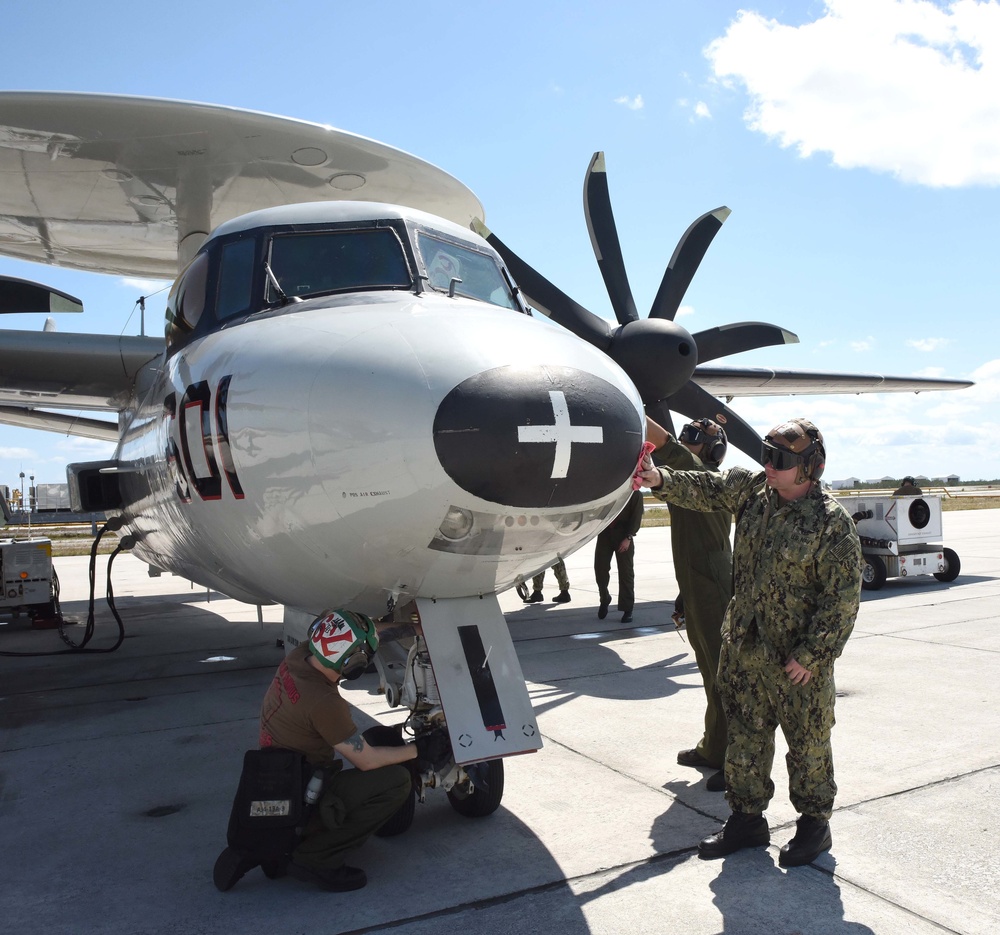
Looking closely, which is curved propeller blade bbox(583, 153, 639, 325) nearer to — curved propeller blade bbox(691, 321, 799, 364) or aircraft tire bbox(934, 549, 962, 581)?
curved propeller blade bbox(691, 321, 799, 364)

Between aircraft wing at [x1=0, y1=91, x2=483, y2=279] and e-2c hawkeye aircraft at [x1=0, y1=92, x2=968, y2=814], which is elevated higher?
aircraft wing at [x1=0, y1=91, x2=483, y2=279]

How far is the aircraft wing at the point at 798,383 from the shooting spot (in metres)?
15.0

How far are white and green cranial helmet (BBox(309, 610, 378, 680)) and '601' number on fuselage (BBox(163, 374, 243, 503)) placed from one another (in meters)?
0.73

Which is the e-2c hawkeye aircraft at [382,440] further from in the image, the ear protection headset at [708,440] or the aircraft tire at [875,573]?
the aircraft tire at [875,573]

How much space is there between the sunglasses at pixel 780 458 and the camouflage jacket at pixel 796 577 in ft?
0.69

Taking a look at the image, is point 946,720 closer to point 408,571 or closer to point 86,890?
point 408,571

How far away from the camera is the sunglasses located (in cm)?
376

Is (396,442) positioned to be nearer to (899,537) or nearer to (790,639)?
(790,639)

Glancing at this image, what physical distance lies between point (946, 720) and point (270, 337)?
5.12m

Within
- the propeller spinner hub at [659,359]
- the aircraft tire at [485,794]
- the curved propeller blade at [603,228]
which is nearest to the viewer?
the aircraft tire at [485,794]

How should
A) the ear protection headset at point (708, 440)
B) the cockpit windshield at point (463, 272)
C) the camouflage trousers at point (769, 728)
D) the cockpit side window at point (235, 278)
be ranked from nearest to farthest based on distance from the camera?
the camouflage trousers at point (769, 728), the cockpit windshield at point (463, 272), the cockpit side window at point (235, 278), the ear protection headset at point (708, 440)

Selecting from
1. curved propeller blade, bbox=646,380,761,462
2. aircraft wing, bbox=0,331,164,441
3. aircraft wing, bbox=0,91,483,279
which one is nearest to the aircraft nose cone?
aircraft wing, bbox=0,331,164,441

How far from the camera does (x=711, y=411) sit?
11648mm

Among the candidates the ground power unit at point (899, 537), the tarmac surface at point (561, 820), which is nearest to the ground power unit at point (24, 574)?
the tarmac surface at point (561, 820)
